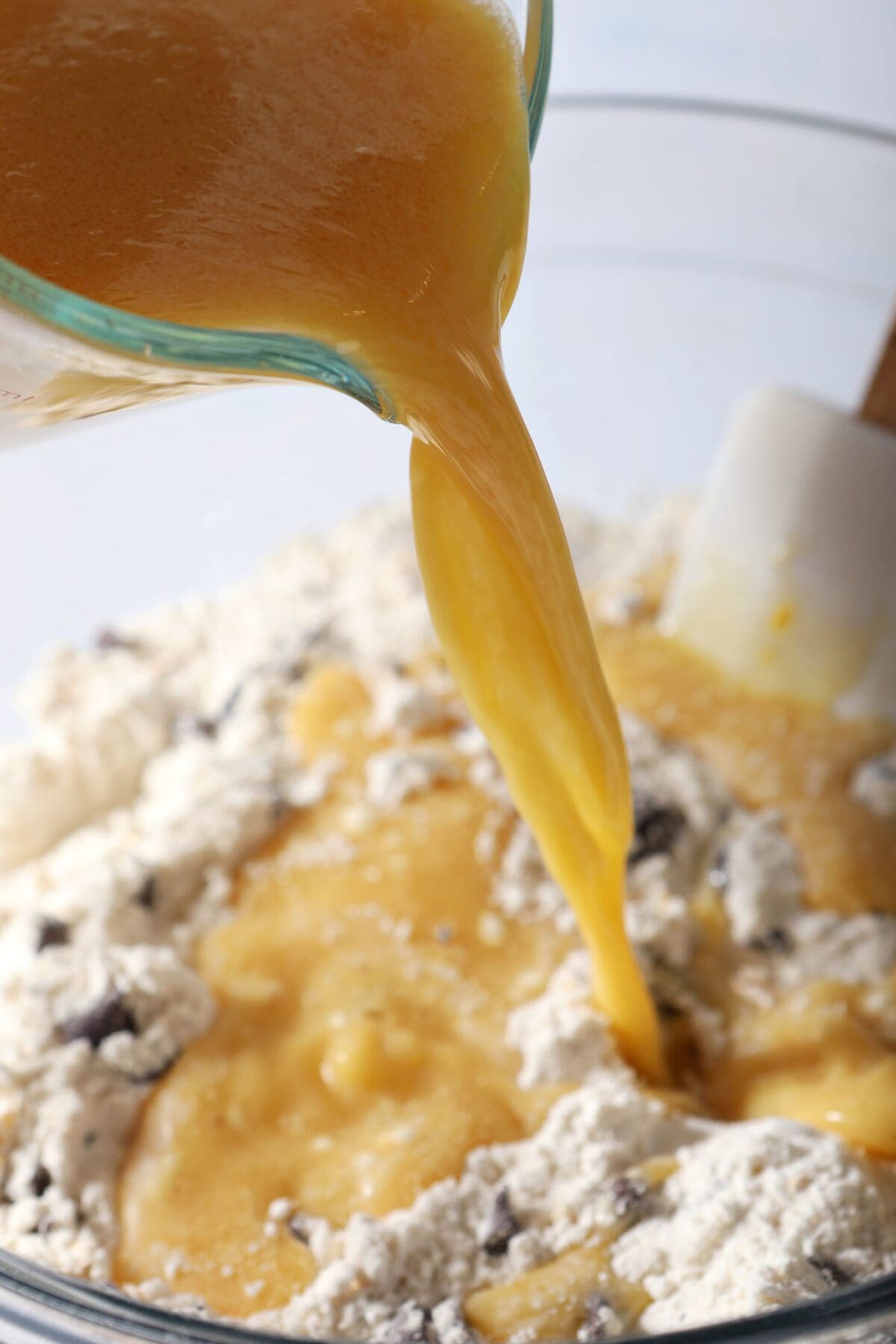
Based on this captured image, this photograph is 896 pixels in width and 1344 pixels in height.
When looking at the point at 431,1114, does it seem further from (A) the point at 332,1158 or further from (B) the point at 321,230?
(B) the point at 321,230

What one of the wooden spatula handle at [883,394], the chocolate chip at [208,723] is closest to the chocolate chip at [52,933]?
the chocolate chip at [208,723]

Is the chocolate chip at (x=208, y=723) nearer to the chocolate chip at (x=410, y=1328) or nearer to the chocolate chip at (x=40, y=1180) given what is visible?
the chocolate chip at (x=40, y=1180)

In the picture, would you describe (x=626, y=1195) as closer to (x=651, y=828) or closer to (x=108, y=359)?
(x=651, y=828)

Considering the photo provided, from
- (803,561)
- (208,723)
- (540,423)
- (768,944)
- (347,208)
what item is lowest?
(768,944)

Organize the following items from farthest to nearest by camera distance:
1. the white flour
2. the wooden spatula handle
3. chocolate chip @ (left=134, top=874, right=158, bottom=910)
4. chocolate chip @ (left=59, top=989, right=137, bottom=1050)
Answer: the wooden spatula handle → chocolate chip @ (left=134, top=874, right=158, bottom=910) → chocolate chip @ (left=59, top=989, right=137, bottom=1050) → the white flour

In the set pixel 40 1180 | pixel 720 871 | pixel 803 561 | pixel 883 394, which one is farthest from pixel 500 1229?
pixel 883 394

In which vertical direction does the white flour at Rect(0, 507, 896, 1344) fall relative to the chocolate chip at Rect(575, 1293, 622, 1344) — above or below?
above

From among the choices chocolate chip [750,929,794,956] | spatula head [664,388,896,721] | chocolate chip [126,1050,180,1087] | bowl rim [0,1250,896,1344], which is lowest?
chocolate chip [126,1050,180,1087]

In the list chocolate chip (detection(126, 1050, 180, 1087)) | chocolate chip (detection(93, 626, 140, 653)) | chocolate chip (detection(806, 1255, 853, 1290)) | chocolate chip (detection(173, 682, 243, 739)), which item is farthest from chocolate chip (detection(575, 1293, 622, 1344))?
chocolate chip (detection(93, 626, 140, 653))

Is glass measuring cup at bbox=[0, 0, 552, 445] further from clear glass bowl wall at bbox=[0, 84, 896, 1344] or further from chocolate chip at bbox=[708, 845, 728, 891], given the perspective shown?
clear glass bowl wall at bbox=[0, 84, 896, 1344]
